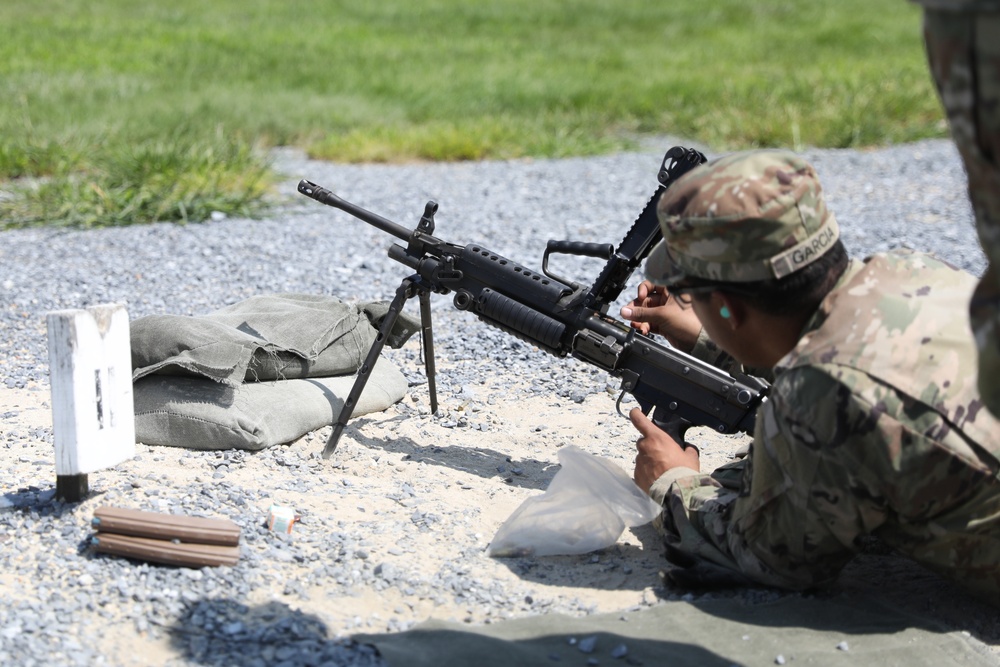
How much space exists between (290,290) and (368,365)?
6.76 ft

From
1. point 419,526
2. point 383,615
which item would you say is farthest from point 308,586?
point 419,526

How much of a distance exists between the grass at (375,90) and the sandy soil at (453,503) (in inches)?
146

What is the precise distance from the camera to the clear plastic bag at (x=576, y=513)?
3.18m

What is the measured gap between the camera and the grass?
26.2 feet

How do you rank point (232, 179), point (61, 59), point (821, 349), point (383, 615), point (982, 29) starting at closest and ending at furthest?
point (982, 29)
point (821, 349)
point (383, 615)
point (232, 179)
point (61, 59)

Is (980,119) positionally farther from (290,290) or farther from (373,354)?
(290,290)

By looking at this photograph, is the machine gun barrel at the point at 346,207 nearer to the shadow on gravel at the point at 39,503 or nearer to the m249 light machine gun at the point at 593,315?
the m249 light machine gun at the point at 593,315

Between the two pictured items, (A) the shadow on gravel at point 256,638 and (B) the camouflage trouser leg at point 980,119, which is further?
(A) the shadow on gravel at point 256,638

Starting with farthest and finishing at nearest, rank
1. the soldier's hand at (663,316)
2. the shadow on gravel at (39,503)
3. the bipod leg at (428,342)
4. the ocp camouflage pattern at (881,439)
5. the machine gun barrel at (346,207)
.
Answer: the bipod leg at (428,342), the machine gun barrel at (346,207), the soldier's hand at (663,316), the shadow on gravel at (39,503), the ocp camouflage pattern at (881,439)

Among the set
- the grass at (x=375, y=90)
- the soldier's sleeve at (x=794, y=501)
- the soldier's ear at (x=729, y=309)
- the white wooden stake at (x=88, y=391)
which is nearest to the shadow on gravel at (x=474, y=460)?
the soldier's sleeve at (x=794, y=501)

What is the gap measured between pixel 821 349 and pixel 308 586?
146 cm

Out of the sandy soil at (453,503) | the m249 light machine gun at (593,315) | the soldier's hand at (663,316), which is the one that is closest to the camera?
the sandy soil at (453,503)

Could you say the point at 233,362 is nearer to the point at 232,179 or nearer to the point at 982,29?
the point at 982,29

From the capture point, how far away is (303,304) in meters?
4.55
